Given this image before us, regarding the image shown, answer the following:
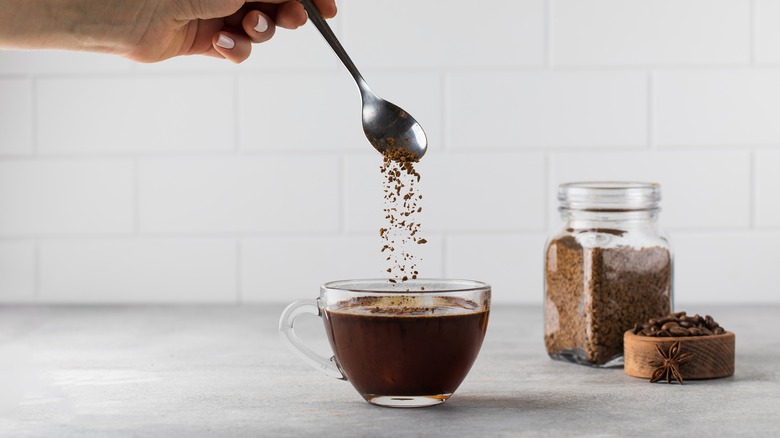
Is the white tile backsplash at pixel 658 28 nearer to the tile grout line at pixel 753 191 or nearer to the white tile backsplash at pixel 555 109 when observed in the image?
the white tile backsplash at pixel 555 109

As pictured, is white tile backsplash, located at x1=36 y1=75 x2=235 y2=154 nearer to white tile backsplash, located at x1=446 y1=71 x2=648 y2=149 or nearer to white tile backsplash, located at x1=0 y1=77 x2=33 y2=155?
white tile backsplash, located at x1=0 y1=77 x2=33 y2=155

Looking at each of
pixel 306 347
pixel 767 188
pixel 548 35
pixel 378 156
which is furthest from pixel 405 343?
pixel 767 188

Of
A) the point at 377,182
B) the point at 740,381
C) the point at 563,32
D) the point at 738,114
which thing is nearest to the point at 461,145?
the point at 377,182

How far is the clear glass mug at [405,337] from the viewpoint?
32.9 inches

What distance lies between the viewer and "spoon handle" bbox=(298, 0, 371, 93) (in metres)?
1.04

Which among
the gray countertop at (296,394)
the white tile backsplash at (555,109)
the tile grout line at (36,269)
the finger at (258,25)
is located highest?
the finger at (258,25)

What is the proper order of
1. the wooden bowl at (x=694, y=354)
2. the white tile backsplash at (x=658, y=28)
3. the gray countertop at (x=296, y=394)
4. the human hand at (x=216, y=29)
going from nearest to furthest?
the gray countertop at (x=296, y=394) < the wooden bowl at (x=694, y=354) < the human hand at (x=216, y=29) < the white tile backsplash at (x=658, y=28)

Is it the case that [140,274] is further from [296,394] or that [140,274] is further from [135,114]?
[296,394]

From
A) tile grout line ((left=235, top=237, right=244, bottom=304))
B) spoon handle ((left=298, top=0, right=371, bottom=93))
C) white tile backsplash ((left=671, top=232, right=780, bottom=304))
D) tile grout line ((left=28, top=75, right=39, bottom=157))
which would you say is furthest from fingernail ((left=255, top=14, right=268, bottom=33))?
white tile backsplash ((left=671, top=232, right=780, bottom=304))

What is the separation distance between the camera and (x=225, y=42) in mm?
1206

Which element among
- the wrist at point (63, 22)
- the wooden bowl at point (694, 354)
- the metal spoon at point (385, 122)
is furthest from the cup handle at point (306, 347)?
the wrist at point (63, 22)

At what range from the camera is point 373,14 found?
1.63 m

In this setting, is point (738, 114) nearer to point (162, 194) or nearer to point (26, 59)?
point (162, 194)

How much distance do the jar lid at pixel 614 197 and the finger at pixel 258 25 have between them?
0.43m
